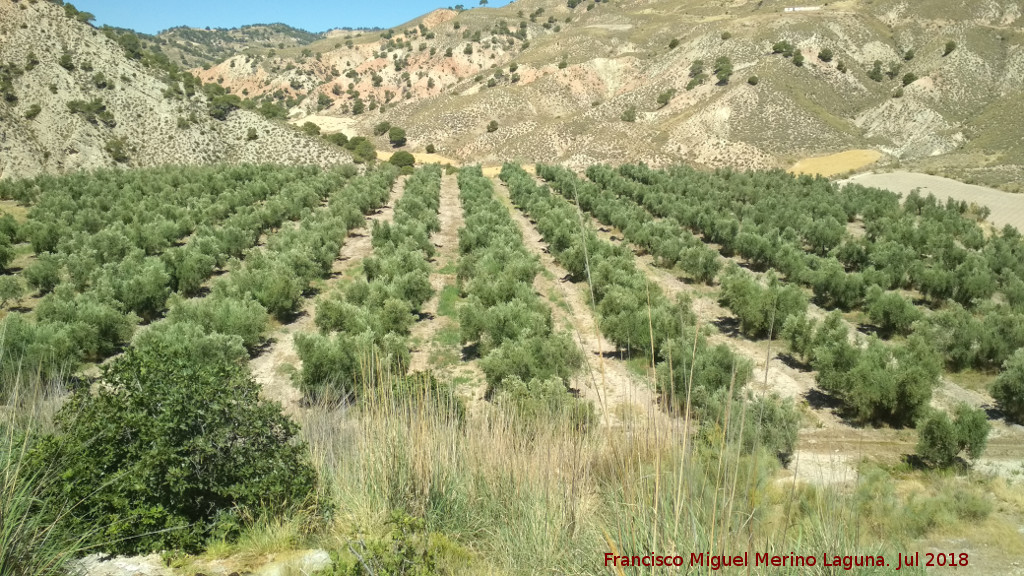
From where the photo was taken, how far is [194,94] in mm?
69562

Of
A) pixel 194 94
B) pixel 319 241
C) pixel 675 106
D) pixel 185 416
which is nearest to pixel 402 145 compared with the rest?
pixel 194 94

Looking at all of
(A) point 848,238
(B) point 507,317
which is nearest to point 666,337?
(B) point 507,317

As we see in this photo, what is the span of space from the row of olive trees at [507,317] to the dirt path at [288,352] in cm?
474

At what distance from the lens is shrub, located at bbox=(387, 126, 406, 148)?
83.9m

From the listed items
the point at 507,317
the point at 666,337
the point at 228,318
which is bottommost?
the point at 666,337

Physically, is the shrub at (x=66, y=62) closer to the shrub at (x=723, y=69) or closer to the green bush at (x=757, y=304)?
the green bush at (x=757, y=304)

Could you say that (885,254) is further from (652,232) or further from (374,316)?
(374,316)

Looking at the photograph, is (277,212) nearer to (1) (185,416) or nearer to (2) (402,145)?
(1) (185,416)

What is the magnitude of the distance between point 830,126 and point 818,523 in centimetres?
7461

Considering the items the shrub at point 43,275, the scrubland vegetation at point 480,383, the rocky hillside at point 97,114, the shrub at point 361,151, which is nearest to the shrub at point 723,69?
the scrubland vegetation at point 480,383

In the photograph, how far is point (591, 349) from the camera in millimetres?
18500

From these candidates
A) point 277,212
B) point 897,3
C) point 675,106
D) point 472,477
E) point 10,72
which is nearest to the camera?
point 472,477

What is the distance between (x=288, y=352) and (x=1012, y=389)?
18232mm

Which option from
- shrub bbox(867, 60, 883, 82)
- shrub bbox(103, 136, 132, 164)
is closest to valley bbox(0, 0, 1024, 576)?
shrub bbox(103, 136, 132, 164)
